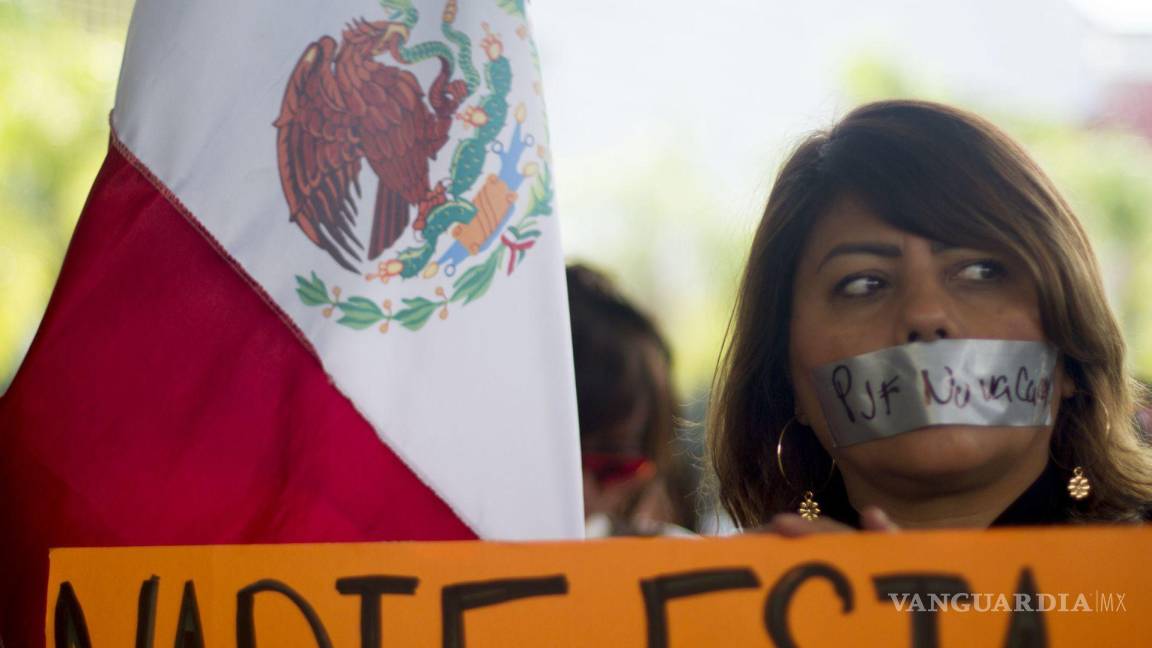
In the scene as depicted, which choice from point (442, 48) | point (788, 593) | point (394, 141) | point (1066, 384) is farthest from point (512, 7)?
point (788, 593)

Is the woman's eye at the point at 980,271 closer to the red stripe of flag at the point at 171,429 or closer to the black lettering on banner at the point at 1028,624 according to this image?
the black lettering on banner at the point at 1028,624

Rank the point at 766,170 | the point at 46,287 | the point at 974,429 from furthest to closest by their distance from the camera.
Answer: the point at 46,287
the point at 766,170
the point at 974,429

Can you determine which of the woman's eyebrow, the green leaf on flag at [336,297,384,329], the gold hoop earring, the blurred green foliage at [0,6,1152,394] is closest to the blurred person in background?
the gold hoop earring

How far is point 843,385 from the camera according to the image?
181cm

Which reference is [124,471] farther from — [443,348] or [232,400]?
[443,348]

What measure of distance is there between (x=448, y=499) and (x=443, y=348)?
231 millimetres

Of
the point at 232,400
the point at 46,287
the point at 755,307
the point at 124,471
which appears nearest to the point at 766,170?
the point at 755,307

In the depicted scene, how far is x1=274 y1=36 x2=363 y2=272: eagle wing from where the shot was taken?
199cm

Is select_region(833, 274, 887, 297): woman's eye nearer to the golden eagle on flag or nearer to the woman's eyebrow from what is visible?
the woman's eyebrow

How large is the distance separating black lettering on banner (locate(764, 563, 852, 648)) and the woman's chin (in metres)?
0.41

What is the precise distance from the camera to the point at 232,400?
1987mm

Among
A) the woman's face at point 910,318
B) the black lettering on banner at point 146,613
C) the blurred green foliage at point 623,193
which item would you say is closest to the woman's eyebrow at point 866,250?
the woman's face at point 910,318

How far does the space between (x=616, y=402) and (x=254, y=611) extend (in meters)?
1.56

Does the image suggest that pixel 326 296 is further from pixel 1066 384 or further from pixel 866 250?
pixel 1066 384
